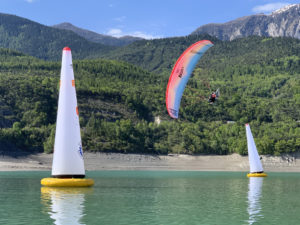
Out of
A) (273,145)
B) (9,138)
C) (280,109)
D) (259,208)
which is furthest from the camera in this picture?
(280,109)

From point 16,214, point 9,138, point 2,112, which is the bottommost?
point 16,214

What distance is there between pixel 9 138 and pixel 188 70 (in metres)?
93.8

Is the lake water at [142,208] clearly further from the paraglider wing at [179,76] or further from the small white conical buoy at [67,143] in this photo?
the paraglider wing at [179,76]

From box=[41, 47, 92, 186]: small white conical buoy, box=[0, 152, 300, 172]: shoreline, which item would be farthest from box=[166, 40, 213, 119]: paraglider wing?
box=[0, 152, 300, 172]: shoreline

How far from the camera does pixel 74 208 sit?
3319 cm

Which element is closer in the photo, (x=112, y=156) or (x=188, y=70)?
(x=188, y=70)

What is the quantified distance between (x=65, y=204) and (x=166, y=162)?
9585 cm

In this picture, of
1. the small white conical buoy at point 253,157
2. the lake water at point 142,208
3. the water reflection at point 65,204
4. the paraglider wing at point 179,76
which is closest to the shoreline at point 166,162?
the small white conical buoy at point 253,157

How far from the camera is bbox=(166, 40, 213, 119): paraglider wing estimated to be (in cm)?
3994

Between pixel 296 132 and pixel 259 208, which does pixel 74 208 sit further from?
pixel 296 132

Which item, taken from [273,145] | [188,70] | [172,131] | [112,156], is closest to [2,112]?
[112,156]

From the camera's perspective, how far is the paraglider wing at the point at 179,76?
131 ft

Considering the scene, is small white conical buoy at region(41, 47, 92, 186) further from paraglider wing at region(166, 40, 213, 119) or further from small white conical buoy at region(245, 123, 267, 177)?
small white conical buoy at region(245, 123, 267, 177)

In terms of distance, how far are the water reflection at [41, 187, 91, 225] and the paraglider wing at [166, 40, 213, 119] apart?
36.7 feet
